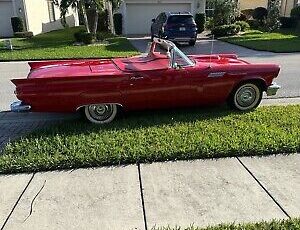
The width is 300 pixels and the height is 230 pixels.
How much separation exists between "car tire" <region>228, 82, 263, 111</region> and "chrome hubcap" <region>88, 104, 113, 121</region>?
209 cm

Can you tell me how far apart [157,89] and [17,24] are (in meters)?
18.4

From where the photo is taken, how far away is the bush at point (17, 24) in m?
20.6

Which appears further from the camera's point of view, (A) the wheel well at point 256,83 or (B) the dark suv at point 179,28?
(B) the dark suv at point 179,28

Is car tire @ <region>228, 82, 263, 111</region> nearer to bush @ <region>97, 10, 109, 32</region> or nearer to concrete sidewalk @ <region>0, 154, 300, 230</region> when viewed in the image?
concrete sidewalk @ <region>0, 154, 300, 230</region>

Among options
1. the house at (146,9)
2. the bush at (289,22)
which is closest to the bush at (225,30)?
the house at (146,9)

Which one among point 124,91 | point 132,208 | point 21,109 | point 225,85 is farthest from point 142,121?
point 132,208

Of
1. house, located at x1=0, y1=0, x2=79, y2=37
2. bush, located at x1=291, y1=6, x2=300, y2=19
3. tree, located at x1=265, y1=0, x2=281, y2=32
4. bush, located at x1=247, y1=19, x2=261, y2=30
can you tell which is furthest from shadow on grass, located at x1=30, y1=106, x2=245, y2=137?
bush, located at x1=291, y1=6, x2=300, y2=19

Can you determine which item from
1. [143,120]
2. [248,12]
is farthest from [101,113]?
[248,12]

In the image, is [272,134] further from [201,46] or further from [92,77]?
[201,46]

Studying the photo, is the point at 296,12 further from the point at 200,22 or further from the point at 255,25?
the point at 200,22

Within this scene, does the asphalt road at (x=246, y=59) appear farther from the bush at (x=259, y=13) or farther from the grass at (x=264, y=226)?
the bush at (x=259, y=13)

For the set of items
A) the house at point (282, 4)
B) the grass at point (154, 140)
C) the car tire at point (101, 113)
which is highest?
the house at point (282, 4)

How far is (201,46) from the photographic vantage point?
54.5ft

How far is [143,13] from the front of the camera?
23984 millimetres
